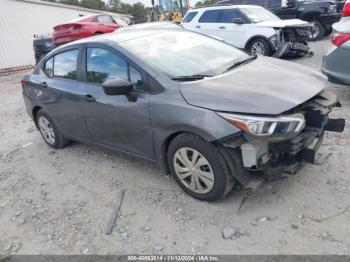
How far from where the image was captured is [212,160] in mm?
3004

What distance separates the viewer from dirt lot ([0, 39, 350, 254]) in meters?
2.82

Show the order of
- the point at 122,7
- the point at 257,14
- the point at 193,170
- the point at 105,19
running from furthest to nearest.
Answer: the point at 122,7 → the point at 105,19 → the point at 257,14 → the point at 193,170

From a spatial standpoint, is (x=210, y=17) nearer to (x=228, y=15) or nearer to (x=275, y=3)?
(x=228, y=15)

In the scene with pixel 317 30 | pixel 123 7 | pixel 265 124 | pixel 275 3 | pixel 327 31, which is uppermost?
pixel 275 3

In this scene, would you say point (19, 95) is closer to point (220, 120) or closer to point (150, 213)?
point (150, 213)

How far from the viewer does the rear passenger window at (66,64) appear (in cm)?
427

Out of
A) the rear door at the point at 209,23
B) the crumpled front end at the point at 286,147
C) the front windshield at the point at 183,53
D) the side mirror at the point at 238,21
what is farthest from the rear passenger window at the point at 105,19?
the crumpled front end at the point at 286,147

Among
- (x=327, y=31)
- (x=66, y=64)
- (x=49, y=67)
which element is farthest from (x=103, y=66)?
(x=327, y=31)

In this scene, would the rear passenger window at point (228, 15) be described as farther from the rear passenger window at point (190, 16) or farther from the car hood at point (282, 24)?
the rear passenger window at point (190, 16)

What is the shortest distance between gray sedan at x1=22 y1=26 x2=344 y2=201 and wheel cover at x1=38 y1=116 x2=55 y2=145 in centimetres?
68

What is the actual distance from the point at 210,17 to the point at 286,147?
27.0 ft

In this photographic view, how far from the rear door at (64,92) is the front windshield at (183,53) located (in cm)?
88

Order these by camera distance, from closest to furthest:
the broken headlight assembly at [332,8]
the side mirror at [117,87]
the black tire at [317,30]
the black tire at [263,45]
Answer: the side mirror at [117,87]
the black tire at [263,45]
the broken headlight assembly at [332,8]
the black tire at [317,30]

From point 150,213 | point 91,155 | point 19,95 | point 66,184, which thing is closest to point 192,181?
point 150,213
